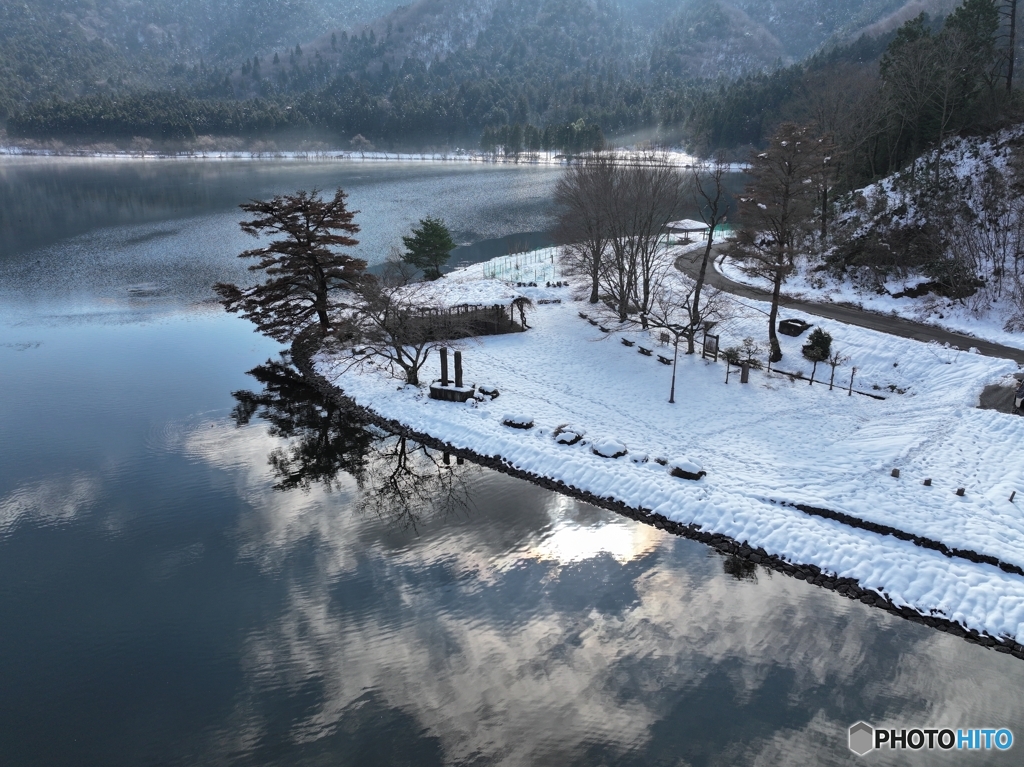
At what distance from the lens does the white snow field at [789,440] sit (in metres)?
19.8

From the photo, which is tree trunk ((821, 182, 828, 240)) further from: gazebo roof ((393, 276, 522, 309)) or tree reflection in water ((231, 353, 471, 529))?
tree reflection in water ((231, 353, 471, 529))

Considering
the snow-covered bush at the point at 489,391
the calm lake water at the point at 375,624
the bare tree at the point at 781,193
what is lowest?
the calm lake water at the point at 375,624

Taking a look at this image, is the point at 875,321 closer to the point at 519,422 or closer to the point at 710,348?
the point at 710,348

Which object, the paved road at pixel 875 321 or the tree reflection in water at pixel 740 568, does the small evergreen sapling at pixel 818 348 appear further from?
the tree reflection in water at pixel 740 568

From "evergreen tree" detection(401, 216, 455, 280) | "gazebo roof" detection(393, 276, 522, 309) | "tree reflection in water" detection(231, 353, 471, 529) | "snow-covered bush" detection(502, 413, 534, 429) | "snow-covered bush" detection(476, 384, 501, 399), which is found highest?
"evergreen tree" detection(401, 216, 455, 280)

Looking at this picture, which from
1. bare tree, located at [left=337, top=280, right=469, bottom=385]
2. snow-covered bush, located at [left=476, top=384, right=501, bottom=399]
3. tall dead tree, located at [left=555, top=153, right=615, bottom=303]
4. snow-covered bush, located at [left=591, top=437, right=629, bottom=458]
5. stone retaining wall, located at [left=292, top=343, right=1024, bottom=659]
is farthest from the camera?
tall dead tree, located at [left=555, top=153, right=615, bottom=303]

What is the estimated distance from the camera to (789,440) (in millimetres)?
26859

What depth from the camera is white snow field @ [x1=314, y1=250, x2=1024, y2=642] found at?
19.8m

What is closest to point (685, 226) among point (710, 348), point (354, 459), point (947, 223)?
point (947, 223)

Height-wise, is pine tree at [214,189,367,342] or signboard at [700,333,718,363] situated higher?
pine tree at [214,189,367,342]

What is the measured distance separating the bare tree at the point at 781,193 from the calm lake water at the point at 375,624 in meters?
19.0

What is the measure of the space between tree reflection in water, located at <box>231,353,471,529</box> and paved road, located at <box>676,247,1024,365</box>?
24.4 meters

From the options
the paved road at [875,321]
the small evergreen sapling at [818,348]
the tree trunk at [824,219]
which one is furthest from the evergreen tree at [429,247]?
the small evergreen sapling at [818,348]

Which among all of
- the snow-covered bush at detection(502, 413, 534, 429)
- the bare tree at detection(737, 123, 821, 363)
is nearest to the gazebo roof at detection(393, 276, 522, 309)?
the snow-covered bush at detection(502, 413, 534, 429)
